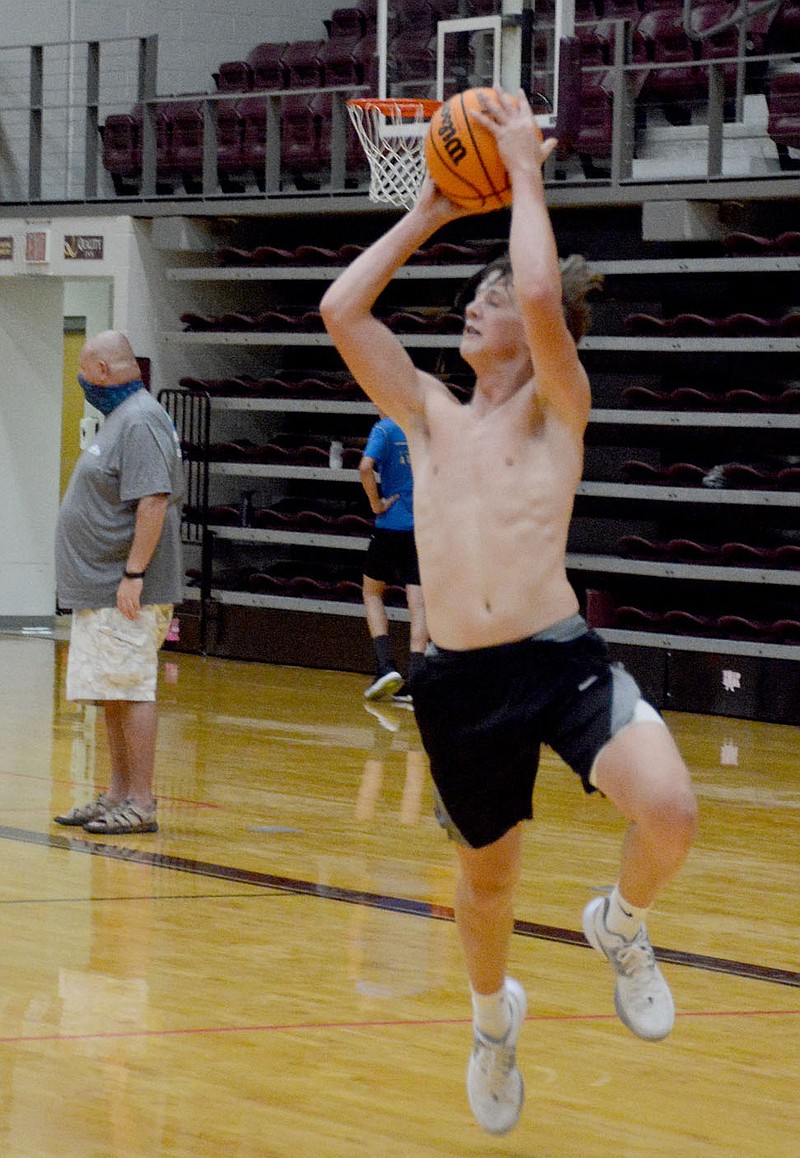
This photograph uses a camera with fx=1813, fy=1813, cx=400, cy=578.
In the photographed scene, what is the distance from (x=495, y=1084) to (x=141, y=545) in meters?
3.36

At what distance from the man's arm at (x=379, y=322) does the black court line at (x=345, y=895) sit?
85.5 inches

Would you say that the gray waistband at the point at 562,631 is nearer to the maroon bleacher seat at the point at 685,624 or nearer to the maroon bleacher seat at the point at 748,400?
the maroon bleacher seat at the point at 685,624

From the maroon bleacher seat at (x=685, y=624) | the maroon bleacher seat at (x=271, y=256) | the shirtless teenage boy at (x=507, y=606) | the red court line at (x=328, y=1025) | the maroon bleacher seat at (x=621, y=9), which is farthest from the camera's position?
the maroon bleacher seat at (x=271, y=256)

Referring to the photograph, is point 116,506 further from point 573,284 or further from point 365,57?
point 365,57

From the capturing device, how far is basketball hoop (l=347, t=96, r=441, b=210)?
1049 centimetres

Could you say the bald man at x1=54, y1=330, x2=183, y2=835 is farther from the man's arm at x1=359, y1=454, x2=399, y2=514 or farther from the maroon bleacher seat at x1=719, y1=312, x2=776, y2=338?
the maroon bleacher seat at x1=719, y1=312, x2=776, y2=338

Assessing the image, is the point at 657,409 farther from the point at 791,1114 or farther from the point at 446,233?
the point at 791,1114

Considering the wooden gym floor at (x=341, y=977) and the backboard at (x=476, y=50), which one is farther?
the backboard at (x=476, y=50)

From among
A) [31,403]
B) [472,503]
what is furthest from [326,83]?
[472,503]

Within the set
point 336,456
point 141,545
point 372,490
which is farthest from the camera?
point 336,456

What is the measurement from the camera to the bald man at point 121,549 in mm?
6582

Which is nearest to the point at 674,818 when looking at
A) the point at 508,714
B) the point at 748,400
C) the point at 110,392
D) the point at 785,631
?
the point at 508,714

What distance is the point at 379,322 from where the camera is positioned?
3666 mm

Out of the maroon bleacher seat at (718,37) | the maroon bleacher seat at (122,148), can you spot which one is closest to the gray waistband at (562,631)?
the maroon bleacher seat at (718,37)
